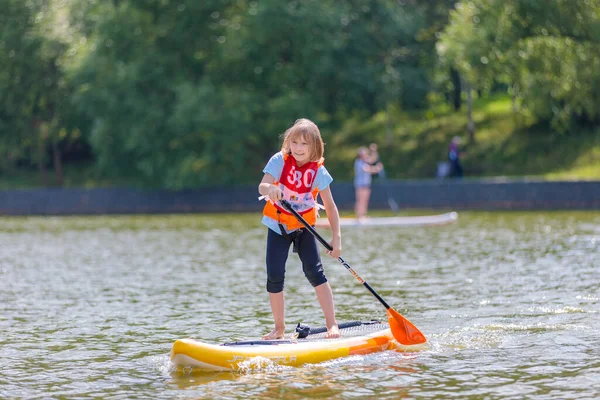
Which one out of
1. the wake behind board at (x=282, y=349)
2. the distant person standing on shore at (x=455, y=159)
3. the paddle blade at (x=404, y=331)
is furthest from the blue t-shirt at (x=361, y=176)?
the paddle blade at (x=404, y=331)

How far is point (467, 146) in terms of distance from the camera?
138ft

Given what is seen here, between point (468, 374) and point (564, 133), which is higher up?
point (564, 133)

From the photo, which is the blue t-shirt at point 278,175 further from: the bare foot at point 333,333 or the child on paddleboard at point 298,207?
the bare foot at point 333,333

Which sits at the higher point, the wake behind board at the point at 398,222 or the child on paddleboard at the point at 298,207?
the child on paddleboard at the point at 298,207

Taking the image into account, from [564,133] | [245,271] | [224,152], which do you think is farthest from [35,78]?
[245,271]

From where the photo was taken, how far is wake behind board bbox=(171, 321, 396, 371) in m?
8.73

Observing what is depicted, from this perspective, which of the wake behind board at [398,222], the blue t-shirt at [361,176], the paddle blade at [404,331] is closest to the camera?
the paddle blade at [404,331]

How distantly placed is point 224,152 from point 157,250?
17.9 metres

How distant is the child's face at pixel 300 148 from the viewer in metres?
9.33

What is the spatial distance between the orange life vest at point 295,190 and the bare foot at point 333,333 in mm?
998

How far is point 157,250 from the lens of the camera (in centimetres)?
2180

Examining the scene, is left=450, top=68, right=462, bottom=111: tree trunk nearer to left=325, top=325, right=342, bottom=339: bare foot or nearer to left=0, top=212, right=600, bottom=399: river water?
left=0, top=212, right=600, bottom=399: river water

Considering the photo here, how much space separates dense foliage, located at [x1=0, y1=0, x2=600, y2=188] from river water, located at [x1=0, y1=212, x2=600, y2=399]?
14623 millimetres

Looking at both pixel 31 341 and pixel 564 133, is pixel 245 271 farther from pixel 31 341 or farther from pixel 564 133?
pixel 564 133
